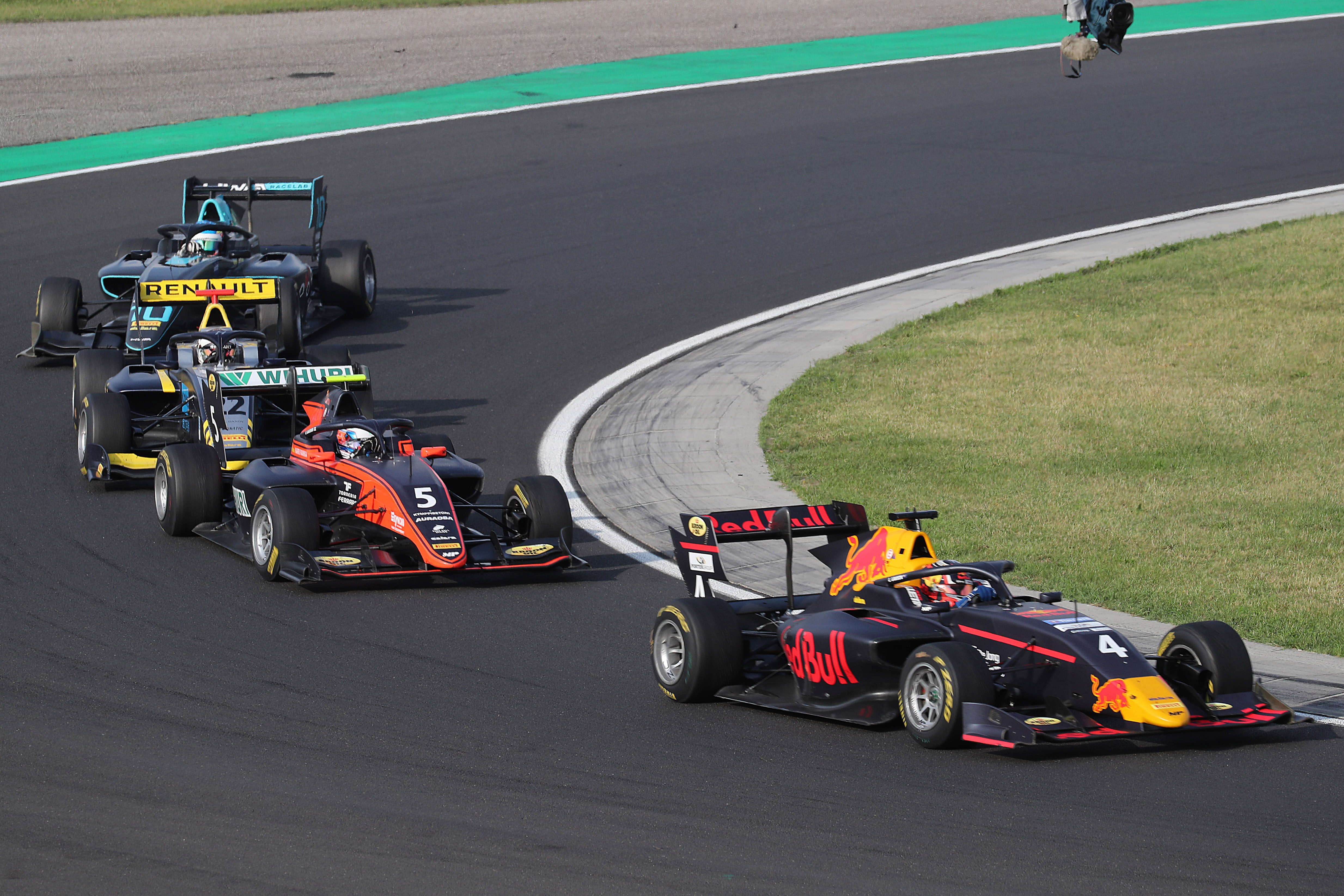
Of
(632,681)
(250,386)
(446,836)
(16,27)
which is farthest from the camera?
(16,27)

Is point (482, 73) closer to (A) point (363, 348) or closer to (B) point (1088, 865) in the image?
(A) point (363, 348)

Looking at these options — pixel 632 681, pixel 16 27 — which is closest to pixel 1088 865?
pixel 632 681

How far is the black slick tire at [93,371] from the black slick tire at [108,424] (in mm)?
980

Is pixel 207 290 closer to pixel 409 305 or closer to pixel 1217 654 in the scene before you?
pixel 409 305

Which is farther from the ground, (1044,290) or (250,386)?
(1044,290)

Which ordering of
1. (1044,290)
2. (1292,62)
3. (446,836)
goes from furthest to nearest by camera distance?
(1292,62) < (1044,290) < (446,836)

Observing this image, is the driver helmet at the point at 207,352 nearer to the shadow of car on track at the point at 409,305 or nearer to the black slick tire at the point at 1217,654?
the shadow of car on track at the point at 409,305

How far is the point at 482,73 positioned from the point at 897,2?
12.7m

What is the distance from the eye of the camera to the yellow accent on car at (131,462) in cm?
1556

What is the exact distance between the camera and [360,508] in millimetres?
13195

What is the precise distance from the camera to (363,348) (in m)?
21.6

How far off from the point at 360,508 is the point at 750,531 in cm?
376

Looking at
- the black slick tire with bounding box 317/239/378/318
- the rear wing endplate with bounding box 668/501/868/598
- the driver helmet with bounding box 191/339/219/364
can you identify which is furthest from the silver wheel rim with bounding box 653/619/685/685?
the black slick tire with bounding box 317/239/378/318

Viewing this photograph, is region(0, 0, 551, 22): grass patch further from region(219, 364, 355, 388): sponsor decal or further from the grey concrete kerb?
region(219, 364, 355, 388): sponsor decal
